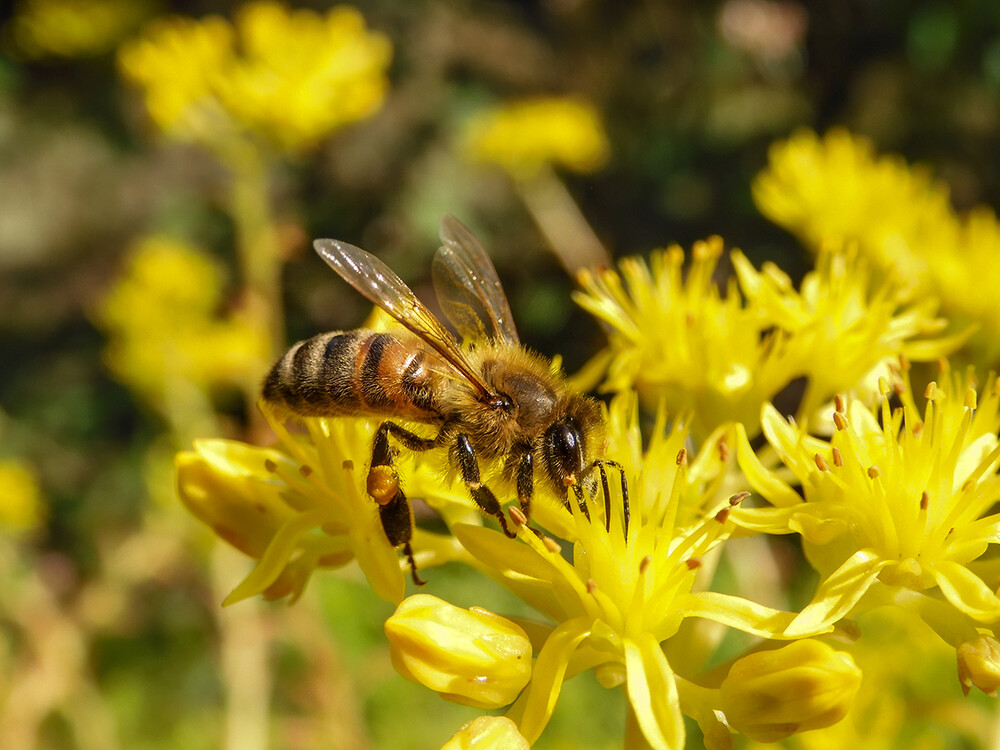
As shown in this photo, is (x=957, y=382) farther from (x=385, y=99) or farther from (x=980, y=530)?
(x=385, y=99)

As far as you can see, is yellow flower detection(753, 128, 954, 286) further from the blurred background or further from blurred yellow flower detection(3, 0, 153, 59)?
blurred yellow flower detection(3, 0, 153, 59)

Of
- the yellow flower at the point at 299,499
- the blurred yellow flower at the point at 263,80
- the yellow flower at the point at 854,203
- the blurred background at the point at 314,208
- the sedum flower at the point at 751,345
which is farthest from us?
the blurred background at the point at 314,208

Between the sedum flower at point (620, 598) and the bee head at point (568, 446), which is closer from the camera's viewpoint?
the sedum flower at point (620, 598)

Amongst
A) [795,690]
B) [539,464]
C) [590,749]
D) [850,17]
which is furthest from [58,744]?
[850,17]

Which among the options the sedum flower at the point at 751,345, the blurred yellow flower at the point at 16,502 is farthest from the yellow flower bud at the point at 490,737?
Answer: the blurred yellow flower at the point at 16,502

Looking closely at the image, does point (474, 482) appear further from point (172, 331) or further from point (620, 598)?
point (172, 331)

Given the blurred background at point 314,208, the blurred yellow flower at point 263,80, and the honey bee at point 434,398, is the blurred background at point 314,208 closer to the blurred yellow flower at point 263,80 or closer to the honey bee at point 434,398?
the blurred yellow flower at point 263,80
